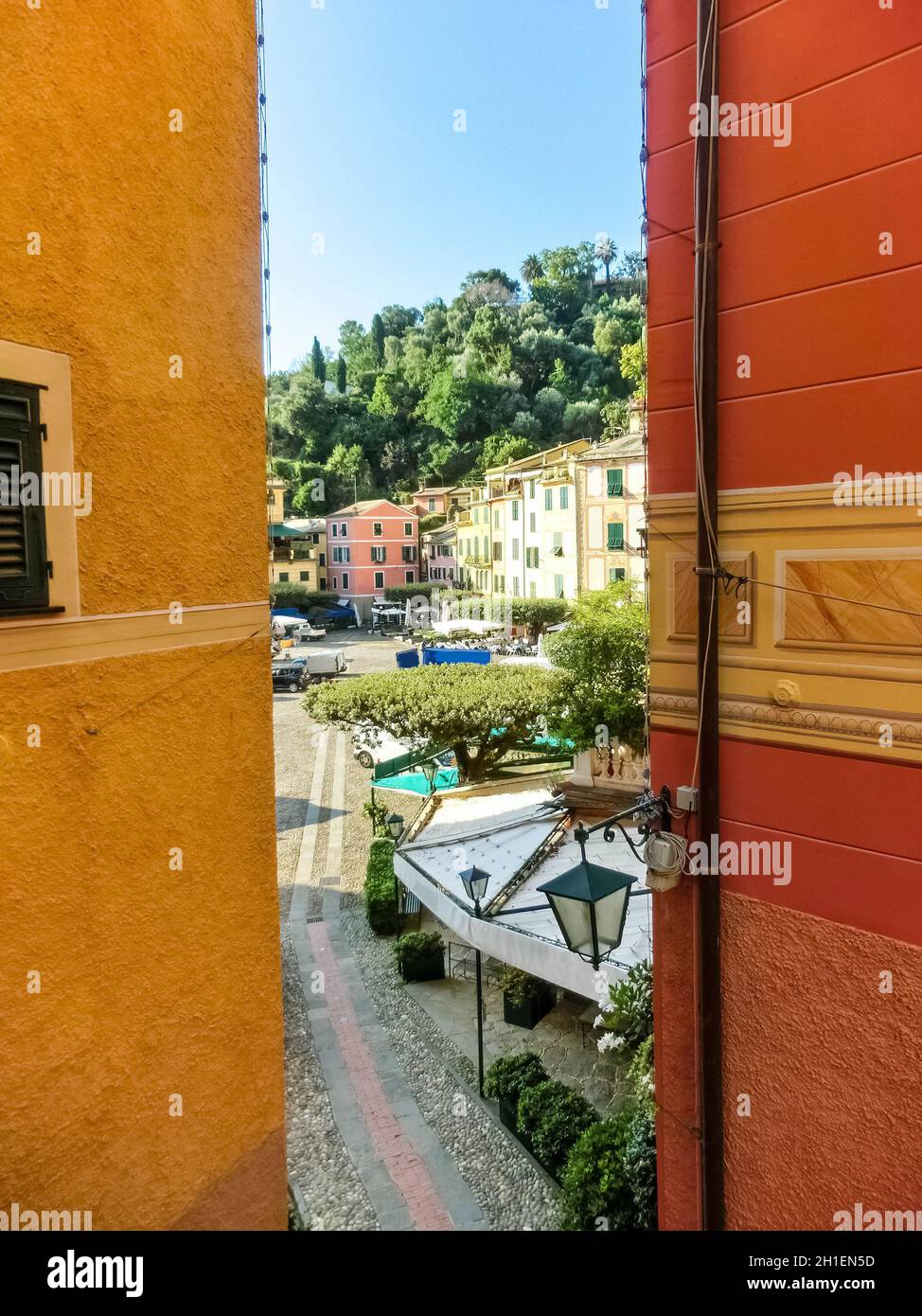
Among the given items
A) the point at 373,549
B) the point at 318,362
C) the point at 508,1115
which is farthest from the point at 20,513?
the point at 318,362

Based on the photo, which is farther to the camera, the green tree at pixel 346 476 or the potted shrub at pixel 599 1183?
the green tree at pixel 346 476

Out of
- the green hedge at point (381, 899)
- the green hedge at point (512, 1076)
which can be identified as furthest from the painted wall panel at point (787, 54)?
the green hedge at point (381, 899)

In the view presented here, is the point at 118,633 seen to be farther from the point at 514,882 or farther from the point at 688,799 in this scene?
the point at 514,882

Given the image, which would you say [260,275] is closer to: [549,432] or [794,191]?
[794,191]

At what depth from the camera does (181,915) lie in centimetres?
332

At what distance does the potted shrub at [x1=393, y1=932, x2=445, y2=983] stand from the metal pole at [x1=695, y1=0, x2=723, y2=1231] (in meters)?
8.75

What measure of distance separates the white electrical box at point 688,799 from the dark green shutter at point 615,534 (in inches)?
1230

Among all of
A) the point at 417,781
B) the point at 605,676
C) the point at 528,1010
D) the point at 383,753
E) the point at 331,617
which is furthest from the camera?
the point at 331,617

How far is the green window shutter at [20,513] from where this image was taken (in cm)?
259

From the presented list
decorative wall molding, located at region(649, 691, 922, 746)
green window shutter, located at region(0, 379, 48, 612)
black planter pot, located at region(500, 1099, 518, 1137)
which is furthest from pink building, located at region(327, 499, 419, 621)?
green window shutter, located at region(0, 379, 48, 612)

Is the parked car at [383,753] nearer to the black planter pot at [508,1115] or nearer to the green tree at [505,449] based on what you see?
the black planter pot at [508,1115]

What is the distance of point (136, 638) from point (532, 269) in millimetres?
78969

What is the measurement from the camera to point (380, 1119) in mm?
8875
